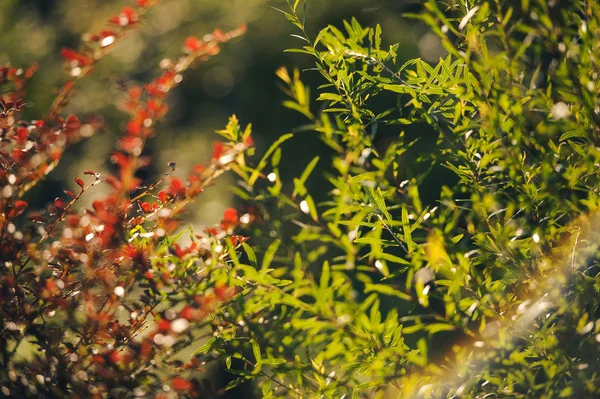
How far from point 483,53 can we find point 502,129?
0.49ft

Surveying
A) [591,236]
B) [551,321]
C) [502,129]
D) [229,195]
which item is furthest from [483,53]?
[229,195]

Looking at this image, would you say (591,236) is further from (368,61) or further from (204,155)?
(204,155)

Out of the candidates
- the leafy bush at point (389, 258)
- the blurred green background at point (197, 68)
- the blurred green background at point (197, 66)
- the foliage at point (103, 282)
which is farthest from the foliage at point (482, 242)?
the blurred green background at point (197, 66)

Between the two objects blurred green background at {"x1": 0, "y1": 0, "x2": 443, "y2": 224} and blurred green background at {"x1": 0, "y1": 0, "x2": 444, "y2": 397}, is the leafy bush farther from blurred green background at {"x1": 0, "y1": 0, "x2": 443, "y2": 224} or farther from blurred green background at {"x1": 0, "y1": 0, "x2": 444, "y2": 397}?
blurred green background at {"x1": 0, "y1": 0, "x2": 443, "y2": 224}

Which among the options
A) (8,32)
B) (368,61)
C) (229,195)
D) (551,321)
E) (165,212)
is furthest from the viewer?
(8,32)

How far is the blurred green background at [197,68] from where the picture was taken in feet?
17.9

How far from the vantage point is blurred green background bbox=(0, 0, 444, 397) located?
5441mm

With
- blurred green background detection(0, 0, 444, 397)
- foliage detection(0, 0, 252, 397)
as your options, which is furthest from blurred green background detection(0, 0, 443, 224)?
foliage detection(0, 0, 252, 397)

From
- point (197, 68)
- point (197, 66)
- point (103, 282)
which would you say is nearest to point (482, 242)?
point (103, 282)

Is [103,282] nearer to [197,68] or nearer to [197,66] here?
[197,66]

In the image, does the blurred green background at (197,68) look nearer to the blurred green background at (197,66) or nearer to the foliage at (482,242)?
the blurred green background at (197,66)

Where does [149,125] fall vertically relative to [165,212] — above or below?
above

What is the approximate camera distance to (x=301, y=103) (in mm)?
1227

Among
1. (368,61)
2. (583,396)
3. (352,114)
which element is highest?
(368,61)
